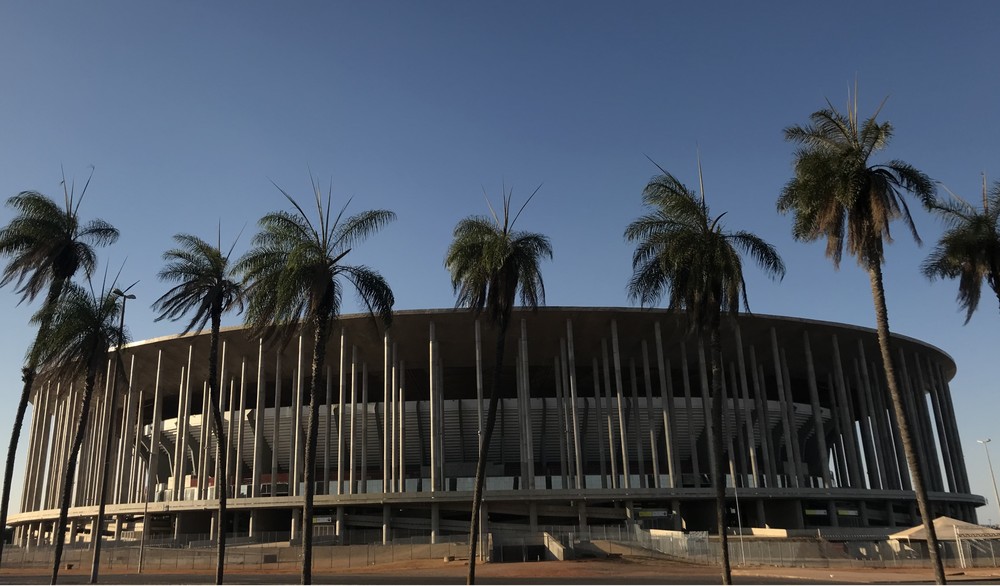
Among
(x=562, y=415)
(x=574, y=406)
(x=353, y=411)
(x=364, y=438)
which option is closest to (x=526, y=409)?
(x=574, y=406)

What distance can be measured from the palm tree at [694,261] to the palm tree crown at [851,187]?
2.19 metres

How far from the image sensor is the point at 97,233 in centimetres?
3188

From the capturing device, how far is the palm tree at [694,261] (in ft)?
82.9

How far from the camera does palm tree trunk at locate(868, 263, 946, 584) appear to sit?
2203 centimetres

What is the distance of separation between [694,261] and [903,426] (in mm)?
8213

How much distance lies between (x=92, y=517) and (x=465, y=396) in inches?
1331

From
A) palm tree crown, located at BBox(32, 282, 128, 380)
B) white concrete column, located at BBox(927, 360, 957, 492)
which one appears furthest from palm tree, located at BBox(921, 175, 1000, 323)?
white concrete column, located at BBox(927, 360, 957, 492)

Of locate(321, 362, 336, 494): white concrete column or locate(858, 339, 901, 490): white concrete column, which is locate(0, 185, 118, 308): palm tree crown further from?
locate(858, 339, 901, 490): white concrete column

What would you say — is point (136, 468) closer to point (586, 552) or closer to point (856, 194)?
point (586, 552)

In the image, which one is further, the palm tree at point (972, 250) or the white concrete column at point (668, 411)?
the white concrete column at point (668, 411)

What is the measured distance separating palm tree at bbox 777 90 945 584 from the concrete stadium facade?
81.3 feet

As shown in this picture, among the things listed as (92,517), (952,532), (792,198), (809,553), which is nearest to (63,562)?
(92,517)

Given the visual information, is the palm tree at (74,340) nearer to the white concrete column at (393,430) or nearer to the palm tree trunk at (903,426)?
the white concrete column at (393,430)

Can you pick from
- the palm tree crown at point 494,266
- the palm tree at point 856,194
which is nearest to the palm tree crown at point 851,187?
the palm tree at point 856,194
